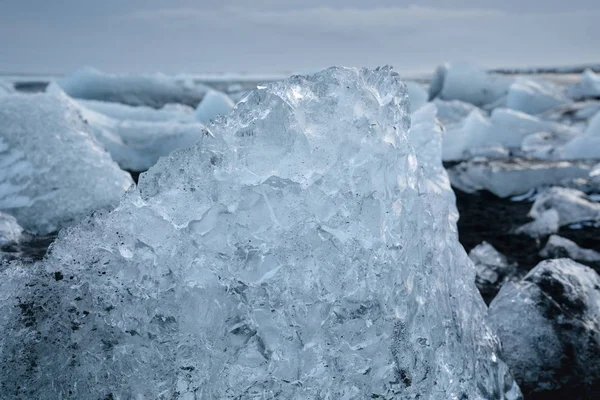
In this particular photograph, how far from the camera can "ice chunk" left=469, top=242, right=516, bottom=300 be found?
3.36 m

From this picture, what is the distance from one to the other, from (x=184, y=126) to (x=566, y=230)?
4455 mm

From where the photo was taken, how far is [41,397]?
1562 millimetres

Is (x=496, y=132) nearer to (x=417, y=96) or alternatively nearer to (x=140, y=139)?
(x=417, y=96)

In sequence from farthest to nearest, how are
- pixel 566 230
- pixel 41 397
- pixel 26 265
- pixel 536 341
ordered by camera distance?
pixel 566 230
pixel 536 341
pixel 26 265
pixel 41 397

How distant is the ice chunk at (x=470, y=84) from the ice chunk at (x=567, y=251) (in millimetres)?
→ 9955

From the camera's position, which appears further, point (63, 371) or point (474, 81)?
point (474, 81)

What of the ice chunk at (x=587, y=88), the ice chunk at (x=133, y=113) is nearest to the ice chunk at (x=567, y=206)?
the ice chunk at (x=133, y=113)

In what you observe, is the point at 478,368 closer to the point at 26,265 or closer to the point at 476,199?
the point at 26,265

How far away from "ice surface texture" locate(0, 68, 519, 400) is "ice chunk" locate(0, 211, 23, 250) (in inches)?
44.8

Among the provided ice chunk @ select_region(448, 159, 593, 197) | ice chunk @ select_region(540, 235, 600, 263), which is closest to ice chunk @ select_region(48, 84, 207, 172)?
ice chunk @ select_region(448, 159, 593, 197)

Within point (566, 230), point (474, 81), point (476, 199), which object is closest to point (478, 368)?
point (566, 230)

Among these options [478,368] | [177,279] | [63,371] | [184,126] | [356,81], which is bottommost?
[184,126]

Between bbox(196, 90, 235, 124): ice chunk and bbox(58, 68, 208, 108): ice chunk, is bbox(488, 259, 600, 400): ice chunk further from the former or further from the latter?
bbox(58, 68, 208, 108): ice chunk

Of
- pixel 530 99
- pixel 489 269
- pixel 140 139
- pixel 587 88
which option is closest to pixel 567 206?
pixel 489 269
